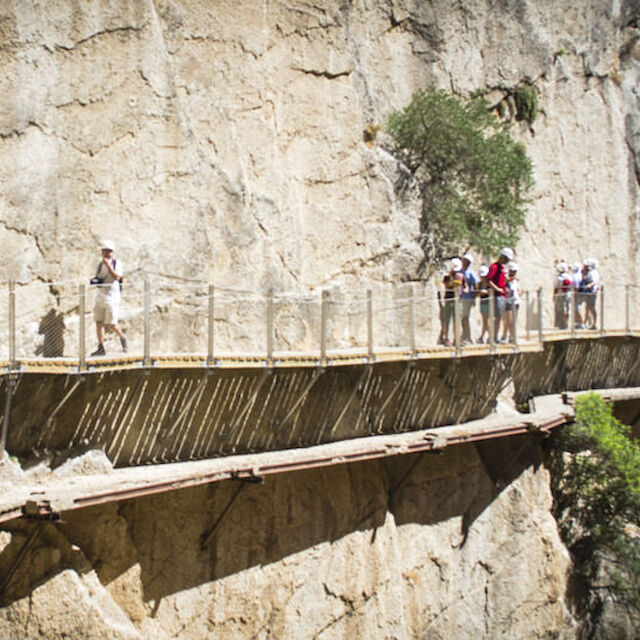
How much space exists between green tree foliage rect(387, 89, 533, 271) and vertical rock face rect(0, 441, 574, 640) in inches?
178

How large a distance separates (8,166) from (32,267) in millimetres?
1420

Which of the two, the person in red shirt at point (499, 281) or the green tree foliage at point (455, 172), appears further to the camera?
the green tree foliage at point (455, 172)

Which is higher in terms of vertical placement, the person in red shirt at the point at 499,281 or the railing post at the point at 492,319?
the person in red shirt at the point at 499,281

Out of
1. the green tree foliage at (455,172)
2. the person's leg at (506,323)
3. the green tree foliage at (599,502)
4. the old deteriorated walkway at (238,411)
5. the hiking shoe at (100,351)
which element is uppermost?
the green tree foliage at (455,172)

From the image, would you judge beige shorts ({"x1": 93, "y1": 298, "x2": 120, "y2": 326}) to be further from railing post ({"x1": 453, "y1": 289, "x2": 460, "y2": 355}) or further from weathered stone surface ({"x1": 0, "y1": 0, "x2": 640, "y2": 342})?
railing post ({"x1": 453, "y1": 289, "x2": 460, "y2": 355})

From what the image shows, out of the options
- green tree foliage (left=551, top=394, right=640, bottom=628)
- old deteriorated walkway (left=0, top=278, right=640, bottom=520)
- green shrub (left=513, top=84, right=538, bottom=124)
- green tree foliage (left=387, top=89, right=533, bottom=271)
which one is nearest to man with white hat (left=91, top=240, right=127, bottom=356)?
old deteriorated walkway (left=0, top=278, right=640, bottom=520)

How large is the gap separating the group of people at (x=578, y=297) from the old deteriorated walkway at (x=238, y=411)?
606 mm

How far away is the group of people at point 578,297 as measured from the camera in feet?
61.2

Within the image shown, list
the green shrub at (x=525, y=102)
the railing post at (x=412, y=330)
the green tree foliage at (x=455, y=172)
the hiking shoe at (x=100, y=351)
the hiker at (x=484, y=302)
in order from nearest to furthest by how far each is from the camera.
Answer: the hiking shoe at (x=100, y=351) → the railing post at (x=412, y=330) → the hiker at (x=484, y=302) → the green tree foliage at (x=455, y=172) → the green shrub at (x=525, y=102)

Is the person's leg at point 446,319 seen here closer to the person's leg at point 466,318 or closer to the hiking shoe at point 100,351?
the person's leg at point 466,318

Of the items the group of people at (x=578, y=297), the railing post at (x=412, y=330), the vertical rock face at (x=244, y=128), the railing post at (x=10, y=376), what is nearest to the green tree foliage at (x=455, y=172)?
the vertical rock face at (x=244, y=128)

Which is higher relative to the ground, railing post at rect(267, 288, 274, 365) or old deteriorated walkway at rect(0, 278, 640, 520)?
railing post at rect(267, 288, 274, 365)

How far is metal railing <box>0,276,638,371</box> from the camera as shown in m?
11.8

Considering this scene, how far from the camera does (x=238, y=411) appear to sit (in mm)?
13273
